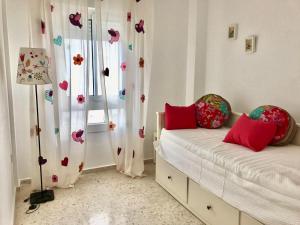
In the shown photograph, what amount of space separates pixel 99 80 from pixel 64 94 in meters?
0.45

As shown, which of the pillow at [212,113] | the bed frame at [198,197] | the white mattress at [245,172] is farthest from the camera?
the pillow at [212,113]

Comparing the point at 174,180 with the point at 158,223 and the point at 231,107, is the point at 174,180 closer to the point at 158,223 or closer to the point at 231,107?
the point at 158,223

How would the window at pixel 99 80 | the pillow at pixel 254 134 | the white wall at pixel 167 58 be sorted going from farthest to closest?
the white wall at pixel 167 58
the window at pixel 99 80
the pillow at pixel 254 134

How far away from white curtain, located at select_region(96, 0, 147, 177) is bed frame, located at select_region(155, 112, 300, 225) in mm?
386

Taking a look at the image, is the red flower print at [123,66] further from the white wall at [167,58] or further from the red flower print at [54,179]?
the red flower print at [54,179]

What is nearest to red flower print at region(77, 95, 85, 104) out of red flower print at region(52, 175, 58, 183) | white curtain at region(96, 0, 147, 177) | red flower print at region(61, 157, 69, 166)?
white curtain at region(96, 0, 147, 177)

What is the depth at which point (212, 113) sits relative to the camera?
289 cm

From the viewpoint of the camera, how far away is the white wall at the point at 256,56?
251cm

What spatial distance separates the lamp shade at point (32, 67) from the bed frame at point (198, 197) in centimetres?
133

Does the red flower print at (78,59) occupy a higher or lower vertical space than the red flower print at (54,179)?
higher

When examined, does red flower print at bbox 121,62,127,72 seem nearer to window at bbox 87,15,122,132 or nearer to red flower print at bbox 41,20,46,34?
window at bbox 87,15,122,132

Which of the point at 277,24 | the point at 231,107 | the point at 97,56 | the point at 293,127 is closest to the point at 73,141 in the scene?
the point at 97,56

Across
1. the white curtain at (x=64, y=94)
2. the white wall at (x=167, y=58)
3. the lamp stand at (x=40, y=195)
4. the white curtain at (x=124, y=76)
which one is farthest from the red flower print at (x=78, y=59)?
the white wall at (x=167, y=58)

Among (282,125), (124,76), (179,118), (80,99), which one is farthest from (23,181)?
(282,125)
